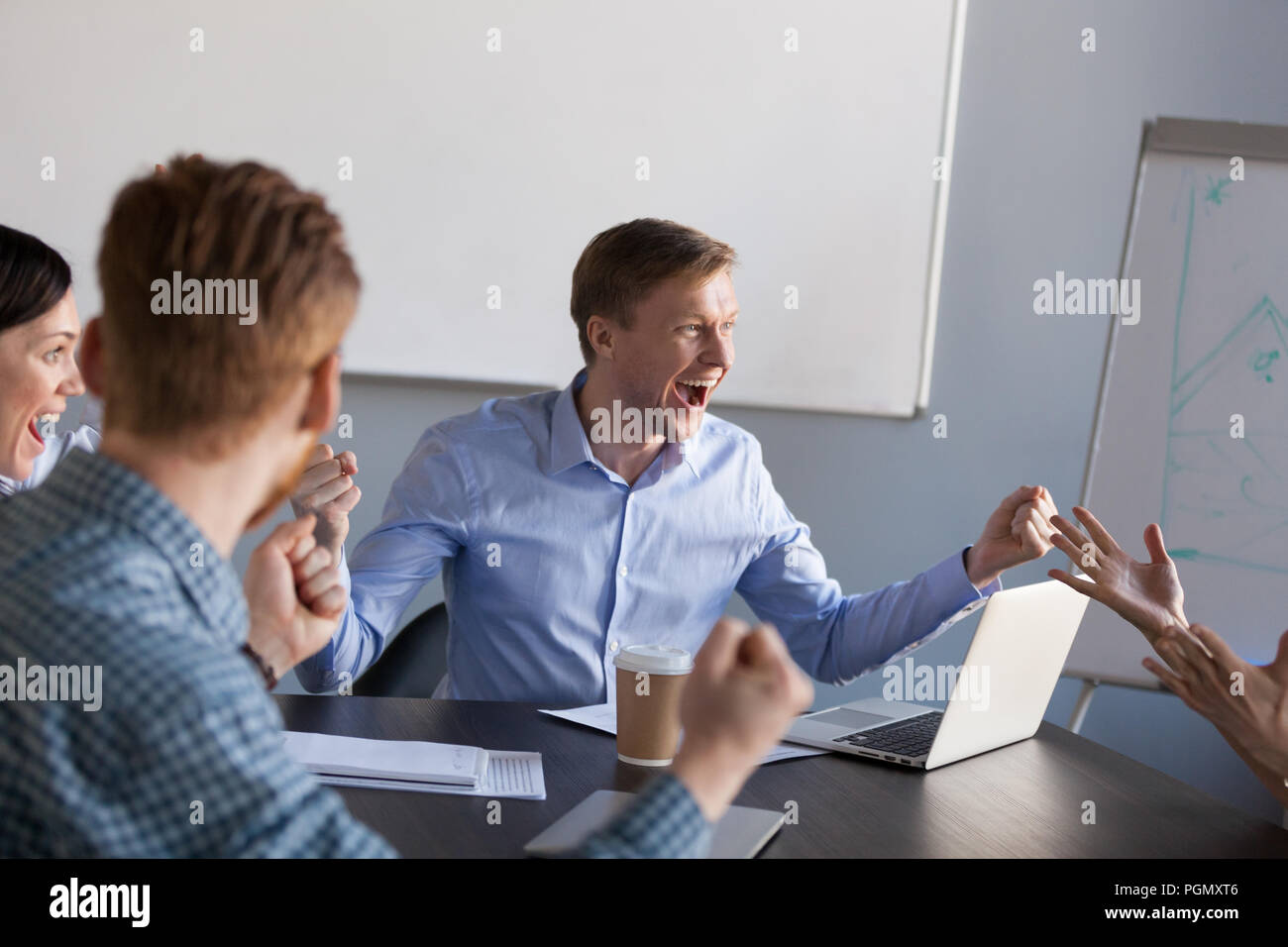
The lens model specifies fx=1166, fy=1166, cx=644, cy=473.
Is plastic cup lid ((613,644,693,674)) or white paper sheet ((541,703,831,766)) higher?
plastic cup lid ((613,644,693,674))

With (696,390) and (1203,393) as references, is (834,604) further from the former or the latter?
(1203,393)

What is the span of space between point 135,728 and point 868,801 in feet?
2.90

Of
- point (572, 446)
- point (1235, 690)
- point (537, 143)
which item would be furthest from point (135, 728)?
point (537, 143)

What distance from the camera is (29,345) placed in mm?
1771

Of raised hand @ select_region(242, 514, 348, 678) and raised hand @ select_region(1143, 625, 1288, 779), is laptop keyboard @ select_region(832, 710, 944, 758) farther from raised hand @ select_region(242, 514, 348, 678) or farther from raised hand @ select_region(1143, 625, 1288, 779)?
raised hand @ select_region(242, 514, 348, 678)

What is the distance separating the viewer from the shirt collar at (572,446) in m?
2.03

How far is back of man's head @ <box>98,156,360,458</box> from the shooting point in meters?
0.77

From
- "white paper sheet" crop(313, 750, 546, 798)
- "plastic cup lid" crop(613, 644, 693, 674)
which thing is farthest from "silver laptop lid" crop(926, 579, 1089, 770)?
"white paper sheet" crop(313, 750, 546, 798)

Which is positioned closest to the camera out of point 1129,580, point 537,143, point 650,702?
point 650,702

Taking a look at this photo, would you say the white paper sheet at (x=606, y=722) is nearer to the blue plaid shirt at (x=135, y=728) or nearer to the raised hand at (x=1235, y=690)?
the raised hand at (x=1235, y=690)

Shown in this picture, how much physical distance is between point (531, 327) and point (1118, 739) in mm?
1924

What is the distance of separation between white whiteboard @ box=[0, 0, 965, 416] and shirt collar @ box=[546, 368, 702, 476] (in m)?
0.78

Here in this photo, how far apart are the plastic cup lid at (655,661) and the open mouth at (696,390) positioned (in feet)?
2.62

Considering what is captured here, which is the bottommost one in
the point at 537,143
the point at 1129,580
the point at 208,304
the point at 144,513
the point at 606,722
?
the point at 606,722
